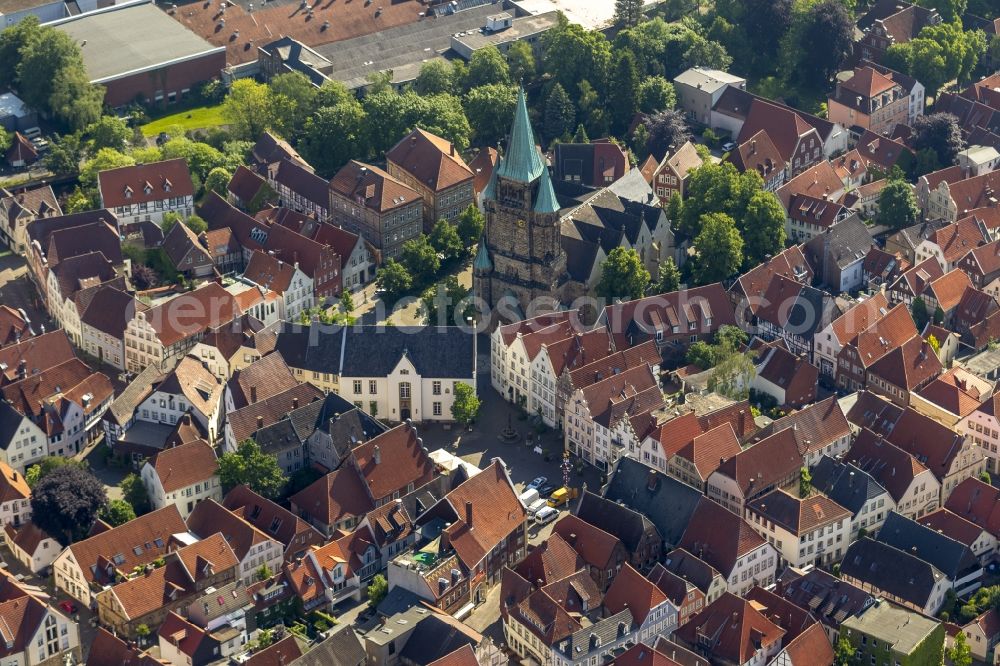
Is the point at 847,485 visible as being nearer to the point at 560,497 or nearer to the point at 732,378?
the point at 732,378

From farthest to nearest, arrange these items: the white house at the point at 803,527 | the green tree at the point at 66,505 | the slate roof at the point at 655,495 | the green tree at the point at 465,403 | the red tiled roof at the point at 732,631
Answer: the green tree at the point at 465,403, the green tree at the point at 66,505, the slate roof at the point at 655,495, the white house at the point at 803,527, the red tiled roof at the point at 732,631

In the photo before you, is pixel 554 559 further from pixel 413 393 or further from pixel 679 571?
pixel 413 393

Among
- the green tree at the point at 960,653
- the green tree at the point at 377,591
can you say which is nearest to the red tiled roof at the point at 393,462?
the green tree at the point at 377,591

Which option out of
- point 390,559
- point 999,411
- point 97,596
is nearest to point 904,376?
point 999,411

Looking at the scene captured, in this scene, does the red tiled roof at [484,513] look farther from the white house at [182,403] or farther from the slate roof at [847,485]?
the white house at [182,403]

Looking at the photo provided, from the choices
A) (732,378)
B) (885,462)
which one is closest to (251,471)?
(732,378)

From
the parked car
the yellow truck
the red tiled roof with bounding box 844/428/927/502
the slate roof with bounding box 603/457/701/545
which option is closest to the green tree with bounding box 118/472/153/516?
the parked car

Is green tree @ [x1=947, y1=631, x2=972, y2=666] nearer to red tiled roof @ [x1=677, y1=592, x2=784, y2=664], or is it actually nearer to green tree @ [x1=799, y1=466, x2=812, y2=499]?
red tiled roof @ [x1=677, y1=592, x2=784, y2=664]
